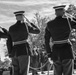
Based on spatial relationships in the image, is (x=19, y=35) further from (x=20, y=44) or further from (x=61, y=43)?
(x=61, y=43)

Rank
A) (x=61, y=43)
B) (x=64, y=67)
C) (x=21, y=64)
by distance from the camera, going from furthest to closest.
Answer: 1. (x=21, y=64)
2. (x=61, y=43)
3. (x=64, y=67)

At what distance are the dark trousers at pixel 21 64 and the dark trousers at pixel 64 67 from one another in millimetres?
718

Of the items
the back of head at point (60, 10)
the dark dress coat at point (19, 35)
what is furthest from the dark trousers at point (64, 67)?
the back of head at point (60, 10)

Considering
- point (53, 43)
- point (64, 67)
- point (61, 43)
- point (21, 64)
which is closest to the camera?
point (64, 67)

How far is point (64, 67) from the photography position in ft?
19.3

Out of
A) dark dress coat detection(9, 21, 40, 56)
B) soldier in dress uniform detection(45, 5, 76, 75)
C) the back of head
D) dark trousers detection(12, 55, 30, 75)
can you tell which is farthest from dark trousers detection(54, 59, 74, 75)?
the back of head

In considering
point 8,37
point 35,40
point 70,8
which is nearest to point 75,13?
point 70,8

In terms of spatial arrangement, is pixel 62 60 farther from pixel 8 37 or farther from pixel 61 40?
pixel 8 37

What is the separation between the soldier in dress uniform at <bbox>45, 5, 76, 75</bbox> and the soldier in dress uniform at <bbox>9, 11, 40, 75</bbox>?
0.66m

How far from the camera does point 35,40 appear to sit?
49.0 m

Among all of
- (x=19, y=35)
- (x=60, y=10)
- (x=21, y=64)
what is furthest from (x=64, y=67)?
(x=19, y=35)

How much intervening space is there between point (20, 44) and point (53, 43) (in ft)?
2.85

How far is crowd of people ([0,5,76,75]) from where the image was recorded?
234 inches

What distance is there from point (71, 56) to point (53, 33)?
2.11 feet
